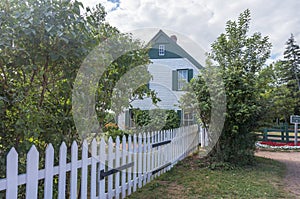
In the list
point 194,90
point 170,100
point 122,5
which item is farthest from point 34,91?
point 170,100

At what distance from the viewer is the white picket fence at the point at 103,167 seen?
179cm

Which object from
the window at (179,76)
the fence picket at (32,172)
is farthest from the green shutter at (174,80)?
the fence picket at (32,172)

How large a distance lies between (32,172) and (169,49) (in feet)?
38.2

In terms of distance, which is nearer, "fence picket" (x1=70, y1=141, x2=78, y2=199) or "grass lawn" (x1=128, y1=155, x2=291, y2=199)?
"fence picket" (x1=70, y1=141, x2=78, y2=199)

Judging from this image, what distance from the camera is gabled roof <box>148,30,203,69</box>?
12.5 metres

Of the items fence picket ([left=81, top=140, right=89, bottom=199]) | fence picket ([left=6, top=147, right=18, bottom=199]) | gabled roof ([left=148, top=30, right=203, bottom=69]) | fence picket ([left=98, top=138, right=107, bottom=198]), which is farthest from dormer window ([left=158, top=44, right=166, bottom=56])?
fence picket ([left=6, top=147, right=18, bottom=199])

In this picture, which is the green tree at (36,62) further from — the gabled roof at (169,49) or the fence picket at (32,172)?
the gabled roof at (169,49)

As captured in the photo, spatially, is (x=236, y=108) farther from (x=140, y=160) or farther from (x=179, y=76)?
(x=179, y=76)

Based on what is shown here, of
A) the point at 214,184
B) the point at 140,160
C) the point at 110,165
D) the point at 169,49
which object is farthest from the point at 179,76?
the point at 110,165

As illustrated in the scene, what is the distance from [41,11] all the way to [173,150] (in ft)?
13.5

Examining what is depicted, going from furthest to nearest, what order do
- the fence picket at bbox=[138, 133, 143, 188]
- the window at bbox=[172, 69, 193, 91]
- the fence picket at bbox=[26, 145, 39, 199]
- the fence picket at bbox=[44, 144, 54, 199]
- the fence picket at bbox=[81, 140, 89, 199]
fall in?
1. the window at bbox=[172, 69, 193, 91]
2. the fence picket at bbox=[138, 133, 143, 188]
3. the fence picket at bbox=[81, 140, 89, 199]
4. the fence picket at bbox=[44, 144, 54, 199]
5. the fence picket at bbox=[26, 145, 39, 199]

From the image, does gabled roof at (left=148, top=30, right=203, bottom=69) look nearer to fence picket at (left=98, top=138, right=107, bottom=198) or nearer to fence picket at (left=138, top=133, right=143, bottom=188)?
fence picket at (left=138, top=133, right=143, bottom=188)

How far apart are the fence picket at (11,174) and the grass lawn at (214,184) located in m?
1.94

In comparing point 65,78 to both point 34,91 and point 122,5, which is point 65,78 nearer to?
point 34,91
